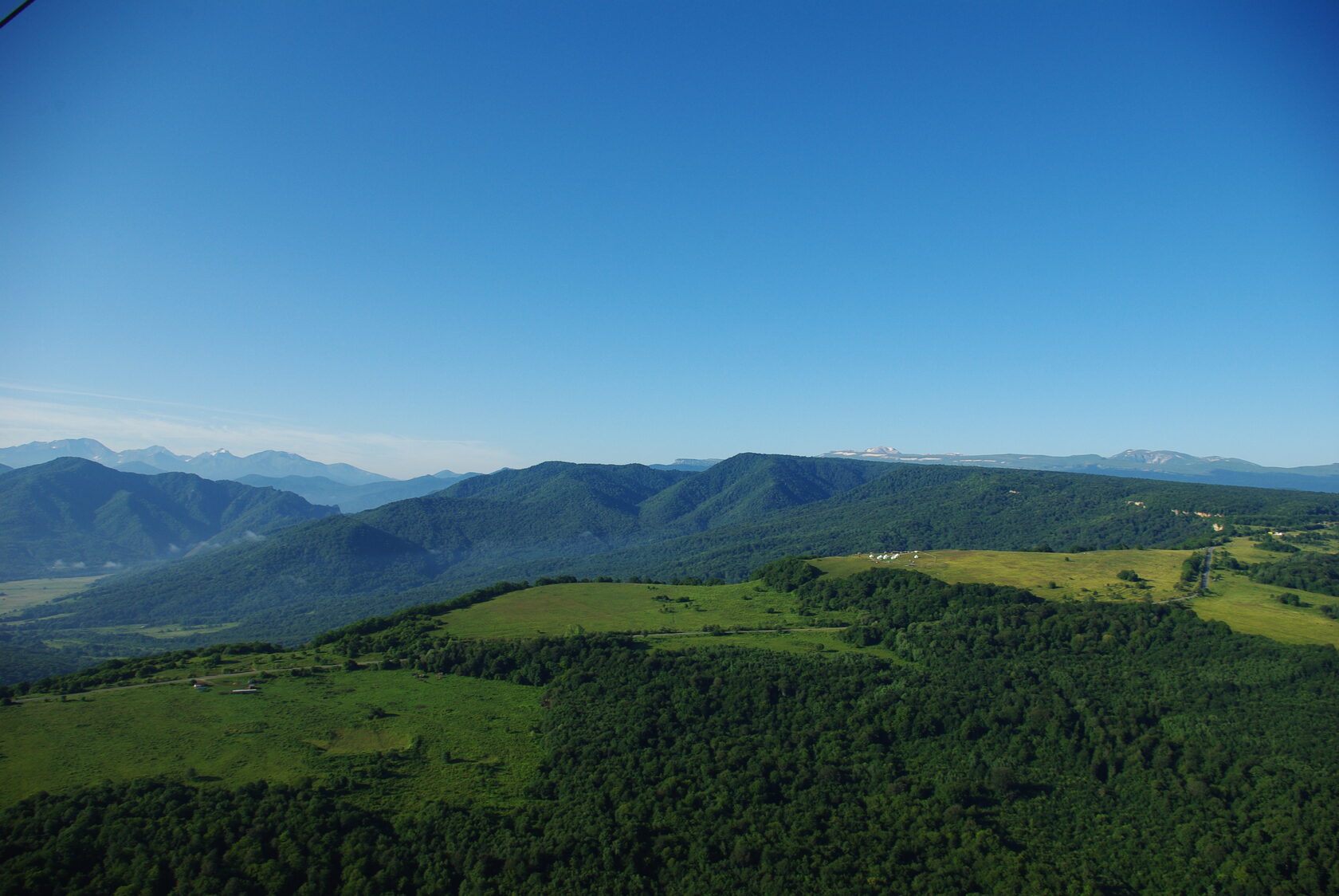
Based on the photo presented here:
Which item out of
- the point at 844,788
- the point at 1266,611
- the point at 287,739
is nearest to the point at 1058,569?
the point at 1266,611

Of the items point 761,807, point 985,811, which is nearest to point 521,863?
point 761,807

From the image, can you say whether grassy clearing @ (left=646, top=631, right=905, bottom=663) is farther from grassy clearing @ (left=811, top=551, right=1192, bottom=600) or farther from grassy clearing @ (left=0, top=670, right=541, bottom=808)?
grassy clearing @ (left=811, top=551, right=1192, bottom=600)

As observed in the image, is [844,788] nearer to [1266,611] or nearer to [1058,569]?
[1266,611]

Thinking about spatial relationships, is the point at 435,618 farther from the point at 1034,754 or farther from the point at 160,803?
the point at 1034,754

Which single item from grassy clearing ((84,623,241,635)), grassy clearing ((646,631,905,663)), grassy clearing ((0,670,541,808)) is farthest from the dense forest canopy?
grassy clearing ((84,623,241,635))

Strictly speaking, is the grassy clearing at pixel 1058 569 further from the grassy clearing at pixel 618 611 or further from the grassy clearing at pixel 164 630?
the grassy clearing at pixel 164 630
